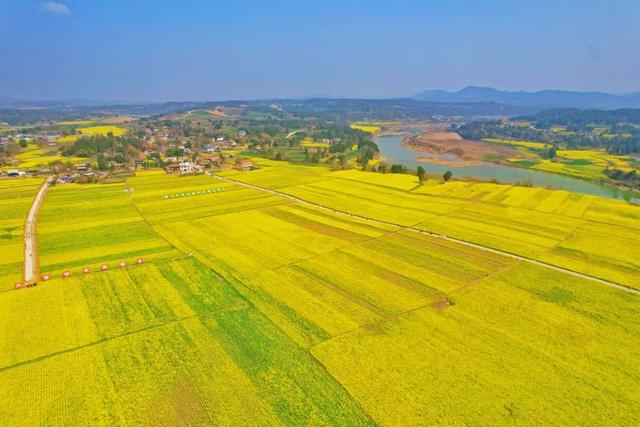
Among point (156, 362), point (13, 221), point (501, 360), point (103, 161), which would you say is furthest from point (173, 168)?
point (501, 360)

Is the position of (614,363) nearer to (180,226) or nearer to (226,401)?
(226,401)

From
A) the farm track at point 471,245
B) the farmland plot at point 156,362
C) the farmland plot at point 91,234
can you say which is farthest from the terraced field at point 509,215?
the farmland plot at point 156,362

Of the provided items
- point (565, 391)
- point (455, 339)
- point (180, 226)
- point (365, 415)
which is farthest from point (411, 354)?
→ point (180, 226)

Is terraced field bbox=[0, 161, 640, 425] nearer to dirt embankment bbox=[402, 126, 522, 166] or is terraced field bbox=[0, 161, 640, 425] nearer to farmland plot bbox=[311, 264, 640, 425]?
farmland plot bbox=[311, 264, 640, 425]

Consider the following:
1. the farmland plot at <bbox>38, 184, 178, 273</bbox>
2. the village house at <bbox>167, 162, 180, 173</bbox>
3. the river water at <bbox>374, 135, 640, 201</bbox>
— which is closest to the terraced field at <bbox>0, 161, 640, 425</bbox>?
the farmland plot at <bbox>38, 184, 178, 273</bbox>

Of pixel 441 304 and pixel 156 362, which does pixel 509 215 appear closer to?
pixel 441 304
